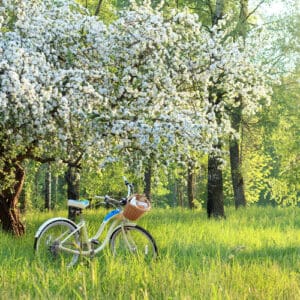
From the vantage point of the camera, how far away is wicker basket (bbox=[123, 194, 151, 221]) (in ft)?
23.6

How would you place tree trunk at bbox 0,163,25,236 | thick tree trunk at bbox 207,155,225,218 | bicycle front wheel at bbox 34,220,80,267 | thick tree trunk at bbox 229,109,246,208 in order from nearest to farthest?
bicycle front wheel at bbox 34,220,80,267 < tree trunk at bbox 0,163,25,236 < thick tree trunk at bbox 207,155,225,218 < thick tree trunk at bbox 229,109,246,208

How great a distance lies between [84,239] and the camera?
7.48 m

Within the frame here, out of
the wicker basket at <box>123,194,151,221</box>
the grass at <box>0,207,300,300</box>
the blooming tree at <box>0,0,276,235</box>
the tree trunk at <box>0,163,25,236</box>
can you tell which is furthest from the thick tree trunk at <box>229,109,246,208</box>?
the wicker basket at <box>123,194,151,221</box>

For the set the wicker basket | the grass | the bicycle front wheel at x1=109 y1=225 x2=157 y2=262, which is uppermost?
the wicker basket

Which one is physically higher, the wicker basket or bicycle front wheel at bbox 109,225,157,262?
the wicker basket

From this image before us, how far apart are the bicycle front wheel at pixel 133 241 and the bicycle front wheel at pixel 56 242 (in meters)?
0.57

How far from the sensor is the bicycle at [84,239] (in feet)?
Result: 24.2

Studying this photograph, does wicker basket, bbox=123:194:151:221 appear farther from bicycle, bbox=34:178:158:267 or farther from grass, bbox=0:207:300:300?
grass, bbox=0:207:300:300

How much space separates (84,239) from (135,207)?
978 millimetres

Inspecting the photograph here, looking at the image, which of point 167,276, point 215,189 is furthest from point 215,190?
point 167,276

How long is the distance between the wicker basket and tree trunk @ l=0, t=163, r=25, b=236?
419 centimetres

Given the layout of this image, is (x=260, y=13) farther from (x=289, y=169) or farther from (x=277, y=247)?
(x=277, y=247)

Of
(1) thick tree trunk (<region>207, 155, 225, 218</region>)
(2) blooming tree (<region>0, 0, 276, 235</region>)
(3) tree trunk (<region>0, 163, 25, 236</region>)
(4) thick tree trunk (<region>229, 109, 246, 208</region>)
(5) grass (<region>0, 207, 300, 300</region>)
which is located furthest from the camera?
(4) thick tree trunk (<region>229, 109, 246, 208</region>)

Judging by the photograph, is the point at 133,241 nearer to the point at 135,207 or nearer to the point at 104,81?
the point at 135,207
